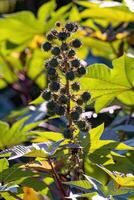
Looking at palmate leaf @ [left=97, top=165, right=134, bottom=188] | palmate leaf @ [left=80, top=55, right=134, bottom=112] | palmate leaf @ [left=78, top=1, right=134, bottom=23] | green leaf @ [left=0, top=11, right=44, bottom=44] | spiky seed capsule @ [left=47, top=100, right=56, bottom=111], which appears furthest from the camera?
green leaf @ [left=0, top=11, right=44, bottom=44]

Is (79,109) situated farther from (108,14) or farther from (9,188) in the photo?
(108,14)

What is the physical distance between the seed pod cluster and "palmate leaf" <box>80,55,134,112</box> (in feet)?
0.38

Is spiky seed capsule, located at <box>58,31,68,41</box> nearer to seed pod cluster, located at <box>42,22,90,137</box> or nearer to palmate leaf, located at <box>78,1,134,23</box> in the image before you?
seed pod cluster, located at <box>42,22,90,137</box>

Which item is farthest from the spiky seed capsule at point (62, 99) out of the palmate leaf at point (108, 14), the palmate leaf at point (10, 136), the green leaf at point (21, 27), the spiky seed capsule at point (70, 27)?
the green leaf at point (21, 27)

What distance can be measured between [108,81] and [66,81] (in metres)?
0.17

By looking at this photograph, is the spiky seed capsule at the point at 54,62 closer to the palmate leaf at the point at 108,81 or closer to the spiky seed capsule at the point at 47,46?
the spiky seed capsule at the point at 47,46

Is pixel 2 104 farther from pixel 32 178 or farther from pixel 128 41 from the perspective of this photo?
pixel 32 178

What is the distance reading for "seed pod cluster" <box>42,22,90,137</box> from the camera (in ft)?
2.61

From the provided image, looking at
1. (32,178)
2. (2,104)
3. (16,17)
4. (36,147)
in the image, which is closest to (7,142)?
(32,178)

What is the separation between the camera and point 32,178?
0.85 m

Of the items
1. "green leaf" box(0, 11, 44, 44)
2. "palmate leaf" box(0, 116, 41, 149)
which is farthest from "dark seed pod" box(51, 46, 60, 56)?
"green leaf" box(0, 11, 44, 44)

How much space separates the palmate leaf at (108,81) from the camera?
93 cm

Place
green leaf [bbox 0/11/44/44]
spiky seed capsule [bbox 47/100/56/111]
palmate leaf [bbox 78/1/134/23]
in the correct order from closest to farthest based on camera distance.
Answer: spiky seed capsule [bbox 47/100/56/111], palmate leaf [bbox 78/1/134/23], green leaf [bbox 0/11/44/44]

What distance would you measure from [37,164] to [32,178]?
5 cm
